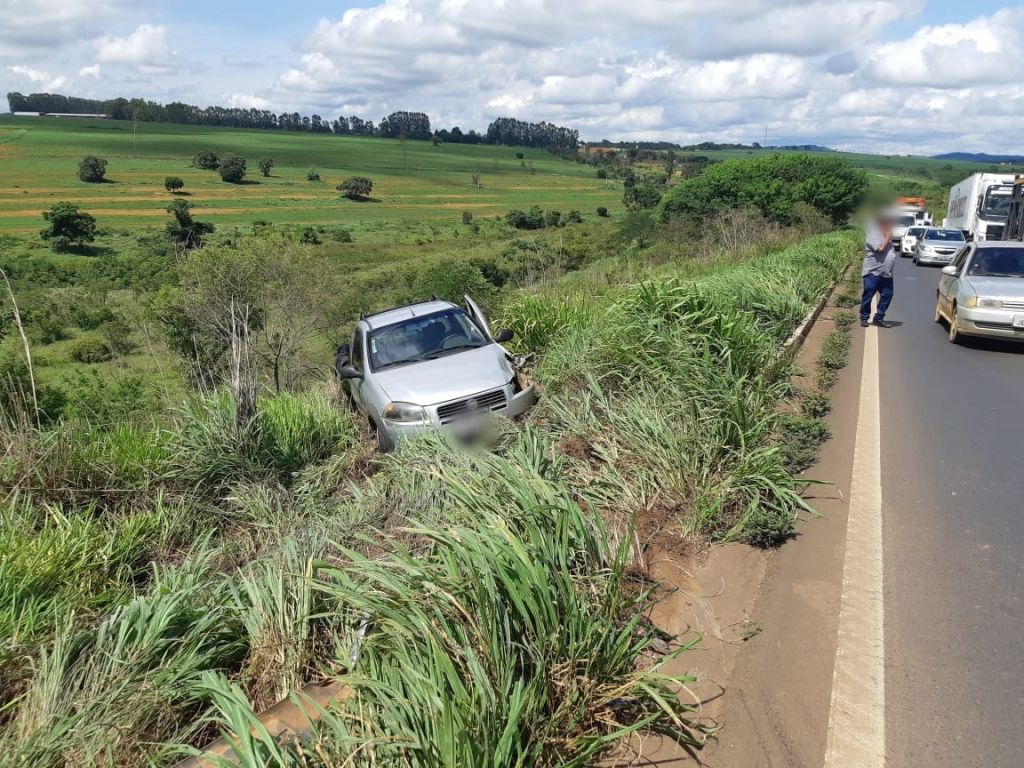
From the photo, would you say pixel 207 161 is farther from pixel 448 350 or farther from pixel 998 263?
pixel 998 263

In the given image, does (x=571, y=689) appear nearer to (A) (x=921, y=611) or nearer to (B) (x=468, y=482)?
(B) (x=468, y=482)

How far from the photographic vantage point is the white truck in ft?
86.4

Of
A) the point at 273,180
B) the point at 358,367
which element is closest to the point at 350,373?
the point at 358,367

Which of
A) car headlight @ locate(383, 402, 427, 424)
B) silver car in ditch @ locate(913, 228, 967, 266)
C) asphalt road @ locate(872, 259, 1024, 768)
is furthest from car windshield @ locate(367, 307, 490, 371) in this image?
silver car in ditch @ locate(913, 228, 967, 266)

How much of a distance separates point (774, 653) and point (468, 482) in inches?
73.7

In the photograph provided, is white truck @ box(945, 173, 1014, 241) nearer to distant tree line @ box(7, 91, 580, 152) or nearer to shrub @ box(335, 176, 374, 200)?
shrub @ box(335, 176, 374, 200)

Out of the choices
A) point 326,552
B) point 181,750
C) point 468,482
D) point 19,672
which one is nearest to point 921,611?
point 468,482

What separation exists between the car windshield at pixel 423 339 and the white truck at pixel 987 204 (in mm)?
24181

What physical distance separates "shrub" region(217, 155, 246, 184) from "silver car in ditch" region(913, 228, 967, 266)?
96716 mm

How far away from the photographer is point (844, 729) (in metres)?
2.74

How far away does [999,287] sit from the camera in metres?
9.60

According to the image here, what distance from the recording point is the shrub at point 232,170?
332 feet

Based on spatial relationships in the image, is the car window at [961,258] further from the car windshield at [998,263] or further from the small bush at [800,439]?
the small bush at [800,439]

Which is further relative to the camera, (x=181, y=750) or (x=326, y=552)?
(x=326, y=552)
